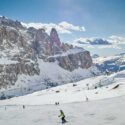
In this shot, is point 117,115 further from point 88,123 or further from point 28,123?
point 28,123

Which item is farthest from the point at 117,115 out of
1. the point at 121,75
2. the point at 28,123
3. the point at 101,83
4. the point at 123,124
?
the point at 121,75

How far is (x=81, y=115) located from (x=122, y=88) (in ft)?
149

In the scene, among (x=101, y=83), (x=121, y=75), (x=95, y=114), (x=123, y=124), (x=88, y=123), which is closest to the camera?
(x=123, y=124)

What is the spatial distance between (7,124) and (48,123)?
7.37 meters

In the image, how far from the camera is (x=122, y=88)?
91.5 meters

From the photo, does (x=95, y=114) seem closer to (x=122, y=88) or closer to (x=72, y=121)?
(x=72, y=121)

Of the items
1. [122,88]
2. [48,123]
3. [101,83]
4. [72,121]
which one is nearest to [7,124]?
[48,123]

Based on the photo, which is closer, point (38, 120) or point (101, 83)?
point (38, 120)

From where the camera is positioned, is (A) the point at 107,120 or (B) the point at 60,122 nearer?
(A) the point at 107,120

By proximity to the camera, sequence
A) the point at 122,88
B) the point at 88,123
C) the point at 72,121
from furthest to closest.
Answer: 1. the point at 122,88
2. the point at 72,121
3. the point at 88,123

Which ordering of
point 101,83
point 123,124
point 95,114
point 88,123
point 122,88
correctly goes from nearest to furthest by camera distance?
point 123,124, point 88,123, point 95,114, point 122,88, point 101,83

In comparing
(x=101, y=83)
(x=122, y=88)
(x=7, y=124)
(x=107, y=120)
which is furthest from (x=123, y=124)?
(x=101, y=83)

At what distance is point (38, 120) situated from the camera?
48844 mm

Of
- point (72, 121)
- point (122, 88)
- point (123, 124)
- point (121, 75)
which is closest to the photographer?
point (123, 124)
